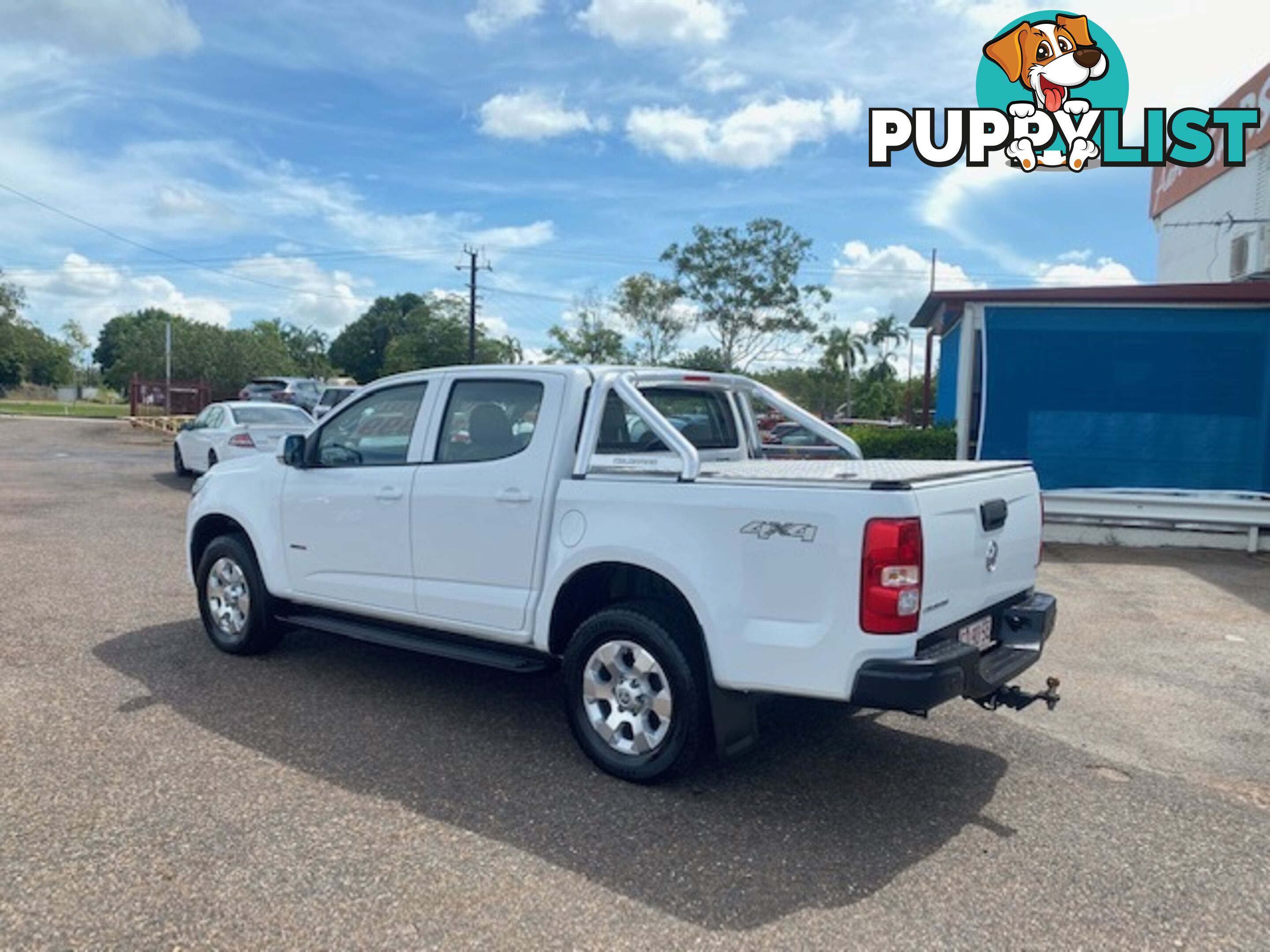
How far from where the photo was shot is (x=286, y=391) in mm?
35406

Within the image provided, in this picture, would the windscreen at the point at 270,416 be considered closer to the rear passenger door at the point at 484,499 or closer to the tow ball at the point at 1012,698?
the rear passenger door at the point at 484,499

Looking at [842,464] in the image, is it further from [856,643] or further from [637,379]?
[856,643]

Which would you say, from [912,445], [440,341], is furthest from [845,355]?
[912,445]

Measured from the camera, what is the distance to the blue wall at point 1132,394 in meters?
11.7

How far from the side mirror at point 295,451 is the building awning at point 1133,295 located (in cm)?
905

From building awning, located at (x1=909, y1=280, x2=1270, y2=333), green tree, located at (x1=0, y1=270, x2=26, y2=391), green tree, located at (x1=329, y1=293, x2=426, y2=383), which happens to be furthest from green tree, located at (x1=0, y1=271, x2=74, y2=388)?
building awning, located at (x1=909, y1=280, x2=1270, y2=333)

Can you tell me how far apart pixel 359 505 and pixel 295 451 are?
0.65 meters

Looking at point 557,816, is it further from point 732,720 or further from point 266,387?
point 266,387

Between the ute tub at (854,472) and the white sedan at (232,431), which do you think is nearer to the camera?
the ute tub at (854,472)

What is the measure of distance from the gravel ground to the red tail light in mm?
911

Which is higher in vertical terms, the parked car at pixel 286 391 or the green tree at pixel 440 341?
the green tree at pixel 440 341

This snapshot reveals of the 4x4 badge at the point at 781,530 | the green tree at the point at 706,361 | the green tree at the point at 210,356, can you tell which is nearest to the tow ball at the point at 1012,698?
the 4x4 badge at the point at 781,530

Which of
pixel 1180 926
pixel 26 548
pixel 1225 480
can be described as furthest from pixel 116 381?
pixel 1180 926

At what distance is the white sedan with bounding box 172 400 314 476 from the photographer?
1499 centimetres
